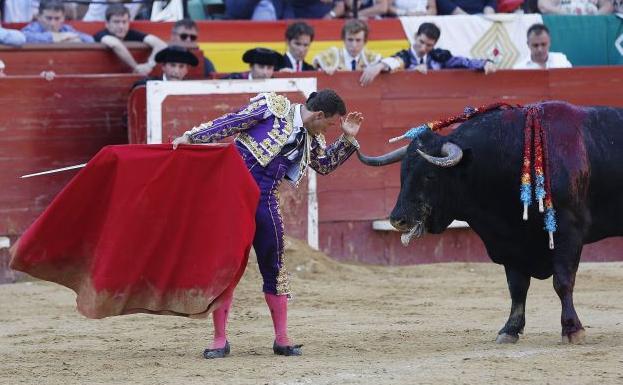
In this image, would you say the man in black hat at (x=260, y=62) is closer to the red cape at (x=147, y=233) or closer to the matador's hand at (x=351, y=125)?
the matador's hand at (x=351, y=125)

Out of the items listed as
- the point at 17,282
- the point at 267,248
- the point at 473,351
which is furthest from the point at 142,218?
the point at 17,282

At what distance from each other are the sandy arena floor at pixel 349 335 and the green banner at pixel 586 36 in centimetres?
202

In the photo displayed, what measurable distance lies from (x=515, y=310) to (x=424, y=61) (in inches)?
147

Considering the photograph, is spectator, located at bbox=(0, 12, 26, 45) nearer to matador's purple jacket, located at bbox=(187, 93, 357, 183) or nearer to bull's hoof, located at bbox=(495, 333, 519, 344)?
matador's purple jacket, located at bbox=(187, 93, 357, 183)

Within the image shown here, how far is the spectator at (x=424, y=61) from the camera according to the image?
9469 millimetres

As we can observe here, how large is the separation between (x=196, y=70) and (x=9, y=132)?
130 cm

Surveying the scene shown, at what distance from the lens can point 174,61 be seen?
8945 millimetres

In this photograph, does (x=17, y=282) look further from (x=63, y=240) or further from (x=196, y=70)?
(x=63, y=240)

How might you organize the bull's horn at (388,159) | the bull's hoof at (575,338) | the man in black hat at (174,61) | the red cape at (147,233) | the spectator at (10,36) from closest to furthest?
the red cape at (147,233) < the bull's hoof at (575,338) < the bull's horn at (388,159) < the man in black hat at (174,61) < the spectator at (10,36)

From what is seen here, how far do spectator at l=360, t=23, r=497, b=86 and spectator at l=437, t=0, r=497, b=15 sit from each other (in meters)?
1.18

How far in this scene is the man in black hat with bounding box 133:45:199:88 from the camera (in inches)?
352

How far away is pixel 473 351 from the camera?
5.96 metres

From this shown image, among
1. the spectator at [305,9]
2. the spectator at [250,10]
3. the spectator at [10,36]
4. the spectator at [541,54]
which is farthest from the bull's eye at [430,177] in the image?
the spectator at [305,9]

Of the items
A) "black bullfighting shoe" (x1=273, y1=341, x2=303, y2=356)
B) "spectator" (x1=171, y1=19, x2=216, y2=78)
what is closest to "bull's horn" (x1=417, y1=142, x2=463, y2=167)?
"black bullfighting shoe" (x1=273, y1=341, x2=303, y2=356)
